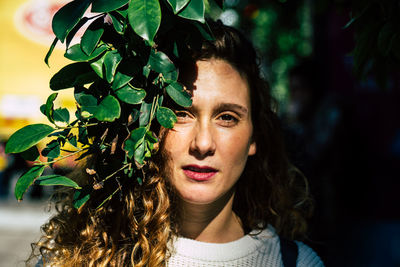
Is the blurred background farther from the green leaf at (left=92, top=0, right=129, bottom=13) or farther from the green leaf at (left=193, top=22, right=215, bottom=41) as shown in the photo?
the green leaf at (left=92, top=0, right=129, bottom=13)

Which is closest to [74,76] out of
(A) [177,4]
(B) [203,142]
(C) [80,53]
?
(C) [80,53]

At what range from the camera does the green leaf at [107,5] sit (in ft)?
3.57

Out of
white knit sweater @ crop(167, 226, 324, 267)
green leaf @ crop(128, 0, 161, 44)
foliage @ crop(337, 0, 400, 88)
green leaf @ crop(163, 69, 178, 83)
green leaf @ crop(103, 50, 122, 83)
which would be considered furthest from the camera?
white knit sweater @ crop(167, 226, 324, 267)

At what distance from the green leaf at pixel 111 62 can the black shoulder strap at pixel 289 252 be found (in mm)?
1153

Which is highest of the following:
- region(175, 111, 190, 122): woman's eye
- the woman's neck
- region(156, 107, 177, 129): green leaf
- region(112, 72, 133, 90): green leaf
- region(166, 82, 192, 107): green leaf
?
region(112, 72, 133, 90): green leaf

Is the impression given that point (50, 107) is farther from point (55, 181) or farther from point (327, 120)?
point (327, 120)

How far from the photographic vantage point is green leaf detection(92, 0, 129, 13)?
1.09m

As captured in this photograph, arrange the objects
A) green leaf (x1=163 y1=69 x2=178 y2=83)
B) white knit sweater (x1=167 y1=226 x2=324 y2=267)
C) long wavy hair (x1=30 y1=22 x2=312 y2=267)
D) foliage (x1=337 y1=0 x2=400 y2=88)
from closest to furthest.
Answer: green leaf (x1=163 y1=69 x2=178 y2=83)
foliage (x1=337 y1=0 x2=400 y2=88)
long wavy hair (x1=30 y1=22 x2=312 y2=267)
white knit sweater (x1=167 y1=226 x2=324 y2=267)

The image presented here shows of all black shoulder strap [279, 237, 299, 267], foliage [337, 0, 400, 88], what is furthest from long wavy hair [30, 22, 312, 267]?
foliage [337, 0, 400, 88]

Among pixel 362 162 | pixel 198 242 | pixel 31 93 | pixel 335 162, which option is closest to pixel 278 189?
pixel 198 242

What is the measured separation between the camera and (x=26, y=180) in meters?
1.17

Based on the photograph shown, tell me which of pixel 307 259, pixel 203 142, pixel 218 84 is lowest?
pixel 307 259

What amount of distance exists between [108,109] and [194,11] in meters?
0.37

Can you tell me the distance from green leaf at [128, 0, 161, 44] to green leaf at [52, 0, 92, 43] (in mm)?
150
